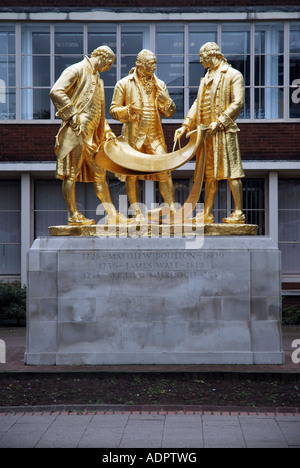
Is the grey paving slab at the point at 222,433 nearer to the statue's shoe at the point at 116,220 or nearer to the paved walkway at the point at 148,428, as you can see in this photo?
→ the paved walkway at the point at 148,428

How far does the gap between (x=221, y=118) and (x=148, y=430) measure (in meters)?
5.10

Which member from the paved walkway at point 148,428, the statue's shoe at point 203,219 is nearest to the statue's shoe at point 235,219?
the statue's shoe at point 203,219

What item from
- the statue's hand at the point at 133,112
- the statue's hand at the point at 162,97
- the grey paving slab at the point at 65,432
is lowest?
the grey paving slab at the point at 65,432

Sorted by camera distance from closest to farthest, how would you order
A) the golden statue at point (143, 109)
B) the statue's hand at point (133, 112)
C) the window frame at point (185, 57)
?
the statue's hand at point (133, 112)
the golden statue at point (143, 109)
the window frame at point (185, 57)

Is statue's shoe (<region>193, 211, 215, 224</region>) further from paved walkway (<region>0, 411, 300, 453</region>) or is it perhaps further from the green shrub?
the green shrub

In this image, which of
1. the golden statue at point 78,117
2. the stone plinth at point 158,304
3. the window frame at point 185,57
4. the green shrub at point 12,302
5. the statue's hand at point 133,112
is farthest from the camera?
the window frame at point 185,57

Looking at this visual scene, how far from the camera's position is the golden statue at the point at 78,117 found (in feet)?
32.8

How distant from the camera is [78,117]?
1007cm

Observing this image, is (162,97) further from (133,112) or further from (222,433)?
(222,433)

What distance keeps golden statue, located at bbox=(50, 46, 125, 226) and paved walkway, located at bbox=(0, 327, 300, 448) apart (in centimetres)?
376

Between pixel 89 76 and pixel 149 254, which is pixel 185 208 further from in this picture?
pixel 89 76

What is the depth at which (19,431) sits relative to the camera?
6.61 metres

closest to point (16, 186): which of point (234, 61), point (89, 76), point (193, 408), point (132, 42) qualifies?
point (132, 42)

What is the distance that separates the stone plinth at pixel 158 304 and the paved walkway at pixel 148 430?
235 cm
